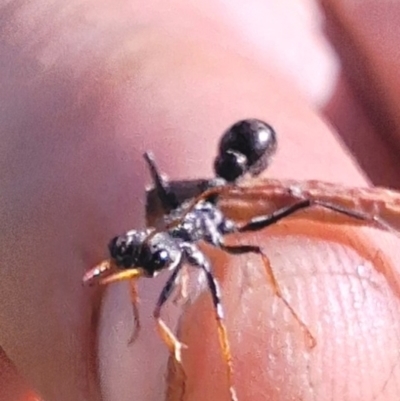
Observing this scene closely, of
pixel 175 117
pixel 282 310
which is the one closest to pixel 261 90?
pixel 175 117

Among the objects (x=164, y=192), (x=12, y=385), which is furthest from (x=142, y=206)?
(x=12, y=385)

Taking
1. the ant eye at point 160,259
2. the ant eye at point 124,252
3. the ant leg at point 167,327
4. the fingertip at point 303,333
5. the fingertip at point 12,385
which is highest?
the ant eye at point 124,252

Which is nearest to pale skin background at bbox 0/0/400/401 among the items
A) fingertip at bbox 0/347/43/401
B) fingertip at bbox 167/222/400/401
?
fingertip at bbox 167/222/400/401

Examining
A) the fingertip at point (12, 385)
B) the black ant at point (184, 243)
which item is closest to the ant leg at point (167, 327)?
the black ant at point (184, 243)

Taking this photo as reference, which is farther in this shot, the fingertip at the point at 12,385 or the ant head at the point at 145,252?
the fingertip at the point at 12,385

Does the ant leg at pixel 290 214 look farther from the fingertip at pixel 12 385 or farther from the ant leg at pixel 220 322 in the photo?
the fingertip at pixel 12 385

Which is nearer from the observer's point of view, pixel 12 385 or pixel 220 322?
pixel 220 322

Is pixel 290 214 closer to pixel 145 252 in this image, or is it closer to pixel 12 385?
pixel 145 252

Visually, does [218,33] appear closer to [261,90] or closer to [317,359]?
[261,90]
